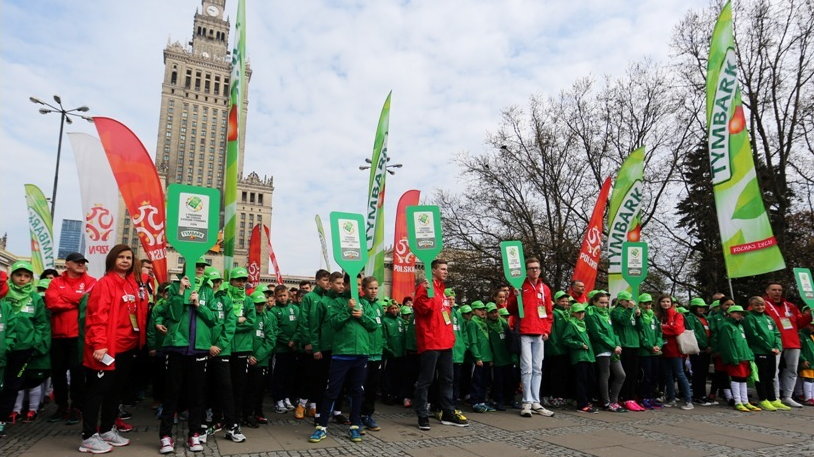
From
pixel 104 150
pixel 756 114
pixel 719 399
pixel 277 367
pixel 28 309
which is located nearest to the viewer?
pixel 28 309

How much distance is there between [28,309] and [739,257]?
418 inches

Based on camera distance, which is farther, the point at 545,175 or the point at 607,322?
the point at 545,175

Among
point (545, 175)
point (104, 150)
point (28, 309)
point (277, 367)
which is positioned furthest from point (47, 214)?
point (545, 175)

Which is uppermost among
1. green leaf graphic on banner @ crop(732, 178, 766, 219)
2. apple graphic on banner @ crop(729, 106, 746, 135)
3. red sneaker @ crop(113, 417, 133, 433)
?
apple graphic on banner @ crop(729, 106, 746, 135)

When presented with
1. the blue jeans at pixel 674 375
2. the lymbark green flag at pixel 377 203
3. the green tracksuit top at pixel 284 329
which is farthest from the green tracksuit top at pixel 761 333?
the green tracksuit top at pixel 284 329

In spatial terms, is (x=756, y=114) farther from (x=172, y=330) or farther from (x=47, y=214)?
(x=47, y=214)

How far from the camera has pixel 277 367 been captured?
805cm

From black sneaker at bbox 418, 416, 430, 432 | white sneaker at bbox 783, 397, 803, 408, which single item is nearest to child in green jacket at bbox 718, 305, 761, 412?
white sneaker at bbox 783, 397, 803, 408

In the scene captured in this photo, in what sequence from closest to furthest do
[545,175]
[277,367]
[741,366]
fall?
[277,367] → [741,366] → [545,175]

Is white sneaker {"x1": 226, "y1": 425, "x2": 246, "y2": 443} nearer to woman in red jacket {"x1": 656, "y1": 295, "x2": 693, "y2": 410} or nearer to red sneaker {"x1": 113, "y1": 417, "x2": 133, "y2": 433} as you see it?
red sneaker {"x1": 113, "y1": 417, "x2": 133, "y2": 433}

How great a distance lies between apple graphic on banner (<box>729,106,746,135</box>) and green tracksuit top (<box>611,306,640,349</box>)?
378 cm

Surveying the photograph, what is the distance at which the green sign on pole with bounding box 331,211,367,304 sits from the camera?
19.3 feet

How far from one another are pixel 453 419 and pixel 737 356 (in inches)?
209

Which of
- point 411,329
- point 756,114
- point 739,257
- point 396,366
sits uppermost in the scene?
point 756,114
